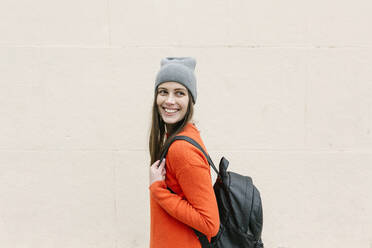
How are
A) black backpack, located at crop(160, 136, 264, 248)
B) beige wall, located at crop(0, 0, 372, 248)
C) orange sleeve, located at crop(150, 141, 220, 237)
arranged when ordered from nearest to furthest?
orange sleeve, located at crop(150, 141, 220, 237), black backpack, located at crop(160, 136, 264, 248), beige wall, located at crop(0, 0, 372, 248)

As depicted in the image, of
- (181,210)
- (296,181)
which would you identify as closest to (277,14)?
(296,181)

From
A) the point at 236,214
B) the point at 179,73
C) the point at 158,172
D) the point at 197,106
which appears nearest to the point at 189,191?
the point at 158,172

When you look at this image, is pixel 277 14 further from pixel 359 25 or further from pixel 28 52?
pixel 28 52

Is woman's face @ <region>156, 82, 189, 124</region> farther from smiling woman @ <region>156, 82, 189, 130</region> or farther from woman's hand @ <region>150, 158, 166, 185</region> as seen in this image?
woman's hand @ <region>150, 158, 166, 185</region>

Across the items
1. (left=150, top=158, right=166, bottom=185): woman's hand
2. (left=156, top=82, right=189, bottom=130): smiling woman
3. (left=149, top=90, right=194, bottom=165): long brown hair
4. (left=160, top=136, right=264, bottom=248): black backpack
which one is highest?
(left=156, top=82, right=189, bottom=130): smiling woman

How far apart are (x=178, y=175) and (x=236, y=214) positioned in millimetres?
430

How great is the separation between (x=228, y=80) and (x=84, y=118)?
1.53 metres

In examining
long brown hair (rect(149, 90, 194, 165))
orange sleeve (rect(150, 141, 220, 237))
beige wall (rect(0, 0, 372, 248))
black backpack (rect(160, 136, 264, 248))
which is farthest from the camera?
beige wall (rect(0, 0, 372, 248))

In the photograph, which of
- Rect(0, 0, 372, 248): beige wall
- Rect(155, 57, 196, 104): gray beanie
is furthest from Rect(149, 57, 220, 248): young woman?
Rect(0, 0, 372, 248): beige wall

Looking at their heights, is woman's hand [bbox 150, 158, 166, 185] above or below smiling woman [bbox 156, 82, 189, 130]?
below

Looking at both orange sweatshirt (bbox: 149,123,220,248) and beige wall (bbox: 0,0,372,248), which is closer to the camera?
orange sweatshirt (bbox: 149,123,220,248)

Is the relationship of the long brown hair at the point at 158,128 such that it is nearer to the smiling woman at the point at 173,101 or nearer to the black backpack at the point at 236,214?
the smiling woman at the point at 173,101

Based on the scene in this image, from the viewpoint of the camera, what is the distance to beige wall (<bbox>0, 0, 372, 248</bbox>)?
2.58m

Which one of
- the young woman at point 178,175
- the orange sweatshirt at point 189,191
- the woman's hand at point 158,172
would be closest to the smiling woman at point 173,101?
the young woman at point 178,175
